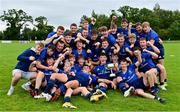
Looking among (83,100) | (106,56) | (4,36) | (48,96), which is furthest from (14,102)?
(4,36)

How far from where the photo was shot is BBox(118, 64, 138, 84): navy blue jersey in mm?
9648

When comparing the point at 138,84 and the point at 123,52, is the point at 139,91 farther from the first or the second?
the point at 123,52

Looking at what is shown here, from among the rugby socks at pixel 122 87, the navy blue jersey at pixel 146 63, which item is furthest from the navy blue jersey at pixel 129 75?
the navy blue jersey at pixel 146 63

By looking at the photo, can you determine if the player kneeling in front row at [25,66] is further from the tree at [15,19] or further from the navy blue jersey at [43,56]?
the tree at [15,19]

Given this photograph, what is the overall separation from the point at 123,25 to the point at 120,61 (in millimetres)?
1295

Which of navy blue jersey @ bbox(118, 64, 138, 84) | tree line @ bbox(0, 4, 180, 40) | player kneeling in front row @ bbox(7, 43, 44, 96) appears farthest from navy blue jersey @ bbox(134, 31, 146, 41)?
tree line @ bbox(0, 4, 180, 40)

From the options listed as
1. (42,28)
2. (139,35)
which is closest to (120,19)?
(42,28)

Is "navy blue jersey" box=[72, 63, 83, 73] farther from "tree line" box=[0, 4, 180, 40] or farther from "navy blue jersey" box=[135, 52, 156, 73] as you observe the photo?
"tree line" box=[0, 4, 180, 40]

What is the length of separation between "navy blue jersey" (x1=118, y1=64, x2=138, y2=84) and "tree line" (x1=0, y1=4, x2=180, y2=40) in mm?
78490

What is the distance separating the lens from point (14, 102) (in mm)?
8844

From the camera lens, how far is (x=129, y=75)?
9766 mm

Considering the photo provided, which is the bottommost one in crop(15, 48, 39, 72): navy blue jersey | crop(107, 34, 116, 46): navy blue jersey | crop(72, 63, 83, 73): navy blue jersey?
crop(72, 63, 83, 73): navy blue jersey

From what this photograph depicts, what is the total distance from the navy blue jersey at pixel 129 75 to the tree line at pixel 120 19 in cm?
7849

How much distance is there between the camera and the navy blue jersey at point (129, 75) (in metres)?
9.65
